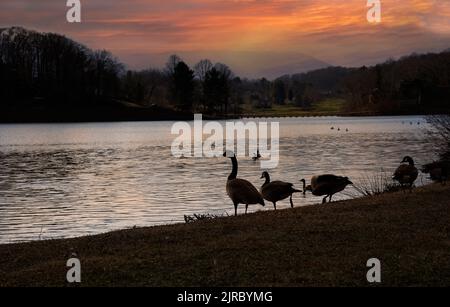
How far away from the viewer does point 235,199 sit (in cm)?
1588

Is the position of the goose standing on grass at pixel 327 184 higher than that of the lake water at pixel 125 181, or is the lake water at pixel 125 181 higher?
the goose standing on grass at pixel 327 184

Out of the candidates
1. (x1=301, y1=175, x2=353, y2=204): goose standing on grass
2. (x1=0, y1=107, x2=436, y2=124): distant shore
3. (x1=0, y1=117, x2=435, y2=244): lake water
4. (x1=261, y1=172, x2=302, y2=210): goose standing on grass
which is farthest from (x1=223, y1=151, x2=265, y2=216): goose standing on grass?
(x1=0, y1=107, x2=436, y2=124): distant shore

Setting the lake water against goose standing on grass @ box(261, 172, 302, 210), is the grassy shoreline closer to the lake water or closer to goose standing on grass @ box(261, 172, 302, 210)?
goose standing on grass @ box(261, 172, 302, 210)

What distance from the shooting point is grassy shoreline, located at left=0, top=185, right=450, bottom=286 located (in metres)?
8.76

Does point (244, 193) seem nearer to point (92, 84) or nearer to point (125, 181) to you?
point (125, 181)

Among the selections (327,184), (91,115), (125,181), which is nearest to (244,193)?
(327,184)

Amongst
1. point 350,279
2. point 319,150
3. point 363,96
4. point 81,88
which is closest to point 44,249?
point 350,279

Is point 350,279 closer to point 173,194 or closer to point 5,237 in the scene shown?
point 5,237

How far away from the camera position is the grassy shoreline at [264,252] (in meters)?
8.76

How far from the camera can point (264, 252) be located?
33.7 ft

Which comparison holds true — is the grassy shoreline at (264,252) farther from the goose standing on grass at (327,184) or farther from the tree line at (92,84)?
the tree line at (92,84)

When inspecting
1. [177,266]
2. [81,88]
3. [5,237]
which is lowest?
[5,237]

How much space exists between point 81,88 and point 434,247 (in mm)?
148817

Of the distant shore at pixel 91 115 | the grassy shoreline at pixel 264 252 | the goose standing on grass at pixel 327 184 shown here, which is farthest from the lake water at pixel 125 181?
the distant shore at pixel 91 115
